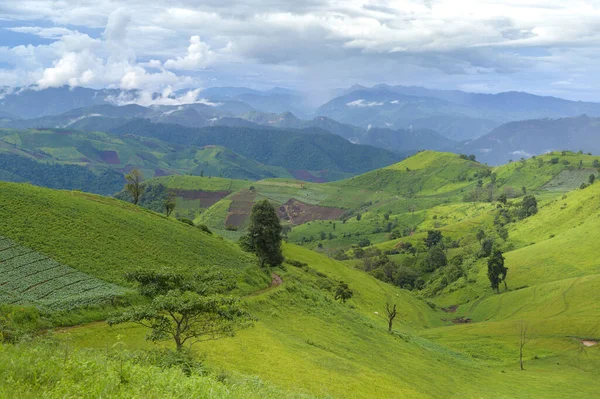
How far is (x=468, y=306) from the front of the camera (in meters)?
138

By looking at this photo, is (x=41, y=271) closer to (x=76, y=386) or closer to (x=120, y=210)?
(x=120, y=210)

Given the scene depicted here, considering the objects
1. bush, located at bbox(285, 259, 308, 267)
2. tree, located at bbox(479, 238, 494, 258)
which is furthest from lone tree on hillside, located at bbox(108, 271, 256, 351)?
tree, located at bbox(479, 238, 494, 258)

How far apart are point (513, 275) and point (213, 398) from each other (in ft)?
479

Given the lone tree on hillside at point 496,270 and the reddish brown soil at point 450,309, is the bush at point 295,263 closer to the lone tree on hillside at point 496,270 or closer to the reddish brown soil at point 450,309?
the reddish brown soil at point 450,309

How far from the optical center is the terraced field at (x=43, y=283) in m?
45.7

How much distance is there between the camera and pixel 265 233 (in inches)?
3410

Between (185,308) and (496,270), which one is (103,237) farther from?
(496,270)

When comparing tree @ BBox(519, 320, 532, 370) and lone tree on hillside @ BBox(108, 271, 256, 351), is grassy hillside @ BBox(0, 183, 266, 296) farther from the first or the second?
tree @ BBox(519, 320, 532, 370)

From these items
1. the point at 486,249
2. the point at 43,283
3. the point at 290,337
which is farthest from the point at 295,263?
the point at 486,249

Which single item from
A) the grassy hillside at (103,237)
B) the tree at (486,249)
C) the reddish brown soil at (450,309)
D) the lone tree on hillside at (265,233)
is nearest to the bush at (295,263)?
the lone tree on hillside at (265,233)

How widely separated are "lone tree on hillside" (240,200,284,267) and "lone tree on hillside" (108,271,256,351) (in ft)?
149

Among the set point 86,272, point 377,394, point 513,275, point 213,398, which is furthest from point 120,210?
point 513,275

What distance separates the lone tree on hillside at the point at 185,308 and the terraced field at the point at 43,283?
1301 cm

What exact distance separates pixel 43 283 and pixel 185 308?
27.8 m
